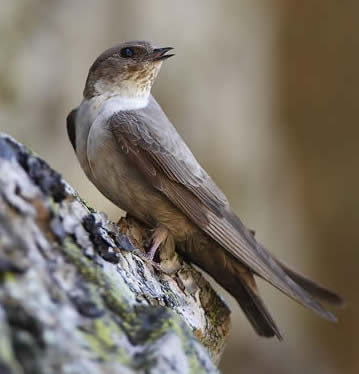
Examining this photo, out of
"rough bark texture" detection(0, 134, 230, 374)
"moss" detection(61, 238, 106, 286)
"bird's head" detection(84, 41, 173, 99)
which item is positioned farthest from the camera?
"bird's head" detection(84, 41, 173, 99)

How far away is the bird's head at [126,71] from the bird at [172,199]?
96mm

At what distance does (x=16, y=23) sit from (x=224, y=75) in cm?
203

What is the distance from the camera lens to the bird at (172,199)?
8.94ft

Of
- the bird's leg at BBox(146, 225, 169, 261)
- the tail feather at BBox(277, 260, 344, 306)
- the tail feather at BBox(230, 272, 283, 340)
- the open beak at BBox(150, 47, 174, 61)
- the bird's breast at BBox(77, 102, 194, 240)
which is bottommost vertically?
the tail feather at BBox(230, 272, 283, 340)

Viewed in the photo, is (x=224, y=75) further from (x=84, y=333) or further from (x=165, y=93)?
(x=84, y=333)

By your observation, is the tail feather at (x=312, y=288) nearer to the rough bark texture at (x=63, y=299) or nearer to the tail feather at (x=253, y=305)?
the tail feather at (x=253, y=305)

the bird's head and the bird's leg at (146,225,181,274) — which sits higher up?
the bird's head

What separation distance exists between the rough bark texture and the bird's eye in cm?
164

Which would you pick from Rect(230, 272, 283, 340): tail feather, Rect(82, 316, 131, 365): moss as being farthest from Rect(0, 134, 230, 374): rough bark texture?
Rect(230, 272, 283, 340): tail feather

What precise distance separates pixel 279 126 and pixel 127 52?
3.92 metres

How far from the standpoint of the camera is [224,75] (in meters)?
6.56

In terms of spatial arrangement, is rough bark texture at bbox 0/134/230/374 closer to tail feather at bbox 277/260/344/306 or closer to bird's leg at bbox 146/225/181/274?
bird's leg at bbox 146/225/181/274

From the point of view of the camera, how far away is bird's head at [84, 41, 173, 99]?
3.14 m

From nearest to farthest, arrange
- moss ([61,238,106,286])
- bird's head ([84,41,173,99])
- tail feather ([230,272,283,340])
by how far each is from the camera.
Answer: moss ([61,238,106,286])
tail feather ([230,272,283,340])
bird's head ([84,41,173,99])
